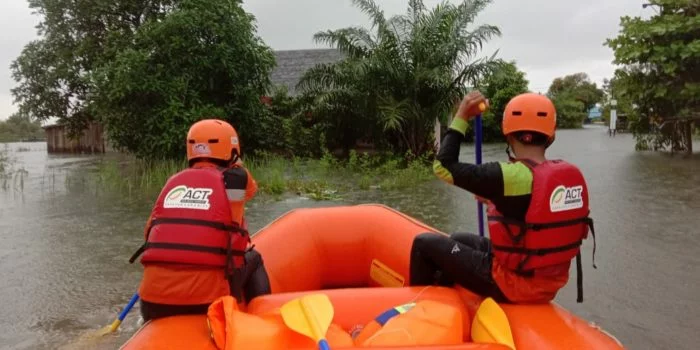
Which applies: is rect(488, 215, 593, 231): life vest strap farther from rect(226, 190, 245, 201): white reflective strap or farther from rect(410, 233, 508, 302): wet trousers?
rect(226, 190, 245, 201): white reflective strap

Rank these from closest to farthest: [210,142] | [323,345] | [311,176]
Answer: [323,345] < [210,142] < [311,176]

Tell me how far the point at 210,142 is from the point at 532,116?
1408 mm

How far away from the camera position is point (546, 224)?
2.34 m

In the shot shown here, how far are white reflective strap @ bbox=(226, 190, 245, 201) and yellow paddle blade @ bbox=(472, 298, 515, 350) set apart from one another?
1.11 meters

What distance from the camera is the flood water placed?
13.0 feet

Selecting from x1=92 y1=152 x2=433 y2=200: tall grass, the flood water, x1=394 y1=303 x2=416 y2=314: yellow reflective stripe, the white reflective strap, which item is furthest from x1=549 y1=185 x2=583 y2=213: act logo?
x1=92 y1=152 x2=433 y2=200: tall grass

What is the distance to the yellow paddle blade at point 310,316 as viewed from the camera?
6.62ft

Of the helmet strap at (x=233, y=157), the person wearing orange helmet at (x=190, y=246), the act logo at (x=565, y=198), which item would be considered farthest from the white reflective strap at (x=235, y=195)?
the act logo at (x=565, y=198)

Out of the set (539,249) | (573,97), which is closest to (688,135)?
(539,249)

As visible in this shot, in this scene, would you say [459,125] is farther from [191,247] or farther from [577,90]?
[577,90]

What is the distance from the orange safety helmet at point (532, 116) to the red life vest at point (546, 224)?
143mm

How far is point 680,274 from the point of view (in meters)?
4.84

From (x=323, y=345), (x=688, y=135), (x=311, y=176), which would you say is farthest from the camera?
(x=688, y=135)

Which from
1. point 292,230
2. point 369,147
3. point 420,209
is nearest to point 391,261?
point 292,230
